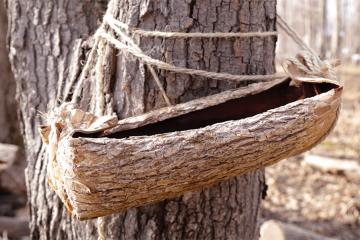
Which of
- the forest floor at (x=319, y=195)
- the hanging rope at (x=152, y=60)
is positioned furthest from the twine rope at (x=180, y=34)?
the forest floor at (x=319, y=195)

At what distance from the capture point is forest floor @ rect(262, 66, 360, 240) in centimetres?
393

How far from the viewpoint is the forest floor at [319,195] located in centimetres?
393

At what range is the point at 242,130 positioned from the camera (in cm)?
112

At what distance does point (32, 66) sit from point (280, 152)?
906 mm

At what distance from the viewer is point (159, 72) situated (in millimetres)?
1311

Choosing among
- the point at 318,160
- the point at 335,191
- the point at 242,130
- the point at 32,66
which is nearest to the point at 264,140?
the point at 242,130

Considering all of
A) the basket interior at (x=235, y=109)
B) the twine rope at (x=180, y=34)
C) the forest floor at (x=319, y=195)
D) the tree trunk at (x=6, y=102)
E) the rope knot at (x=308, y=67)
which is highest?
the twine rope at (x=180, y=34)

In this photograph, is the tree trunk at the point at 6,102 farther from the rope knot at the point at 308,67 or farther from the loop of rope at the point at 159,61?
the rope knot at the point at 308,67

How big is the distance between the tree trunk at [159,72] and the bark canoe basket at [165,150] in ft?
0.41

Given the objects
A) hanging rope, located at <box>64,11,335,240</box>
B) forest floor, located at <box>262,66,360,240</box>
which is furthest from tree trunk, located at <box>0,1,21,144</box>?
hanging rope, located at <box>64,11,335,240</box>

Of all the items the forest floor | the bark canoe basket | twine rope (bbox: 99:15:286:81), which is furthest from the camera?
the forest floor

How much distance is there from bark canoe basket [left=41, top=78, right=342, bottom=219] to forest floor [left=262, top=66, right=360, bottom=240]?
2.80 metres

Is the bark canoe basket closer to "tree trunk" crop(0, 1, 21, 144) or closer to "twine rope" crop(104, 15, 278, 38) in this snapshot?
"twine rope" crop(104, 15, 278, 38)

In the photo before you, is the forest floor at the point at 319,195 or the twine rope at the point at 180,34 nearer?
the twine rope at the point at 180,34
